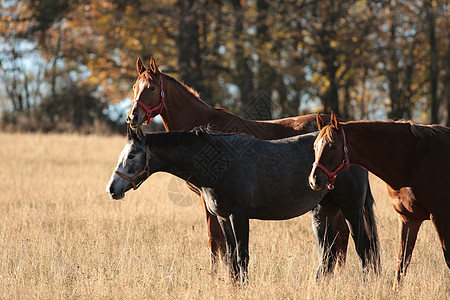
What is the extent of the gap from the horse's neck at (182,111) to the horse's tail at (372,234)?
2190 mm

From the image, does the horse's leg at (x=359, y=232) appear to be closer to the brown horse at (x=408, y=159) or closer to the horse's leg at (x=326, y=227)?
the horse's leg at (x=326, y=227)

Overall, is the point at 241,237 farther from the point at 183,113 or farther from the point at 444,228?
the point at 183,113

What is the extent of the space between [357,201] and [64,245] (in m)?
3.61

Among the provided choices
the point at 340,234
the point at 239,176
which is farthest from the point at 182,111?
the point at 340,234

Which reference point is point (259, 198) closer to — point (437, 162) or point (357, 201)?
point (357, 201)

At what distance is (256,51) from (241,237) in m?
17.9

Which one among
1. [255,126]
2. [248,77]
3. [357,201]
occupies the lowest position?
[357,201]

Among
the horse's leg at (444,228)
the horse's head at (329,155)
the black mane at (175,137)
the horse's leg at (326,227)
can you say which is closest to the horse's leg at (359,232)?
the horse's leg at (326,227)

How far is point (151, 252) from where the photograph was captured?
671cm

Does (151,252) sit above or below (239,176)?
below

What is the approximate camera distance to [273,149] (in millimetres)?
5527

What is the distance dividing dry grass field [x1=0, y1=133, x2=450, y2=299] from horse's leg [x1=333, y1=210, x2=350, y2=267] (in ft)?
0.59

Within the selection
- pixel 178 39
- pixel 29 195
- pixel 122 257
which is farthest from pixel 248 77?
pixel 122 257

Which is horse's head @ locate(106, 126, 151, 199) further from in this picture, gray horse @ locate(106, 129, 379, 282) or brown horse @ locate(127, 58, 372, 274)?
brown horse @ locate(127, 58, 372, 274)
